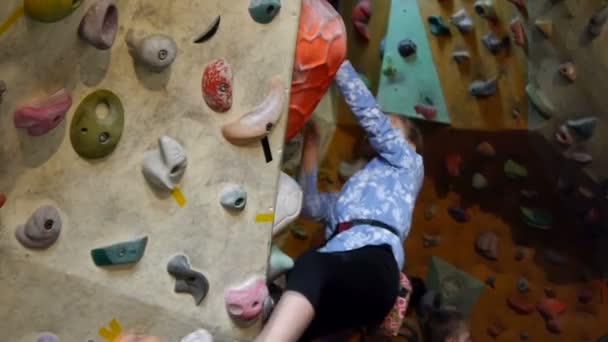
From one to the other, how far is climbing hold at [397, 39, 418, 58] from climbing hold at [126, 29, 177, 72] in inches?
44.9

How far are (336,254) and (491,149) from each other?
887 millimetres

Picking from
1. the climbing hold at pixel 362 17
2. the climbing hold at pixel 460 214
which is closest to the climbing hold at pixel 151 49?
the climbing hold at pixel 362 17

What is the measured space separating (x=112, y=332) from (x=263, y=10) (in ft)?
2.31

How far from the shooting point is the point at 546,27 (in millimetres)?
2281

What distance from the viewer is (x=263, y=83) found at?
1.73 metres

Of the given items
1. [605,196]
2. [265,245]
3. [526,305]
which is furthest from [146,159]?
[526,305]

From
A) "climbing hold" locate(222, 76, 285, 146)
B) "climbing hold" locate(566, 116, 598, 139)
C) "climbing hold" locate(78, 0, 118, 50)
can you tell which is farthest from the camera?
"climbing hold" locate(566, 116, 598, 139)

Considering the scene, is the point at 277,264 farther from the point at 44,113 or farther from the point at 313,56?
the point at 44,113

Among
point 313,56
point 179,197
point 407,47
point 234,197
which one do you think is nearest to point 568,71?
point 407,47

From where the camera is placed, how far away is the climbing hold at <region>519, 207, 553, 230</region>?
105 inches

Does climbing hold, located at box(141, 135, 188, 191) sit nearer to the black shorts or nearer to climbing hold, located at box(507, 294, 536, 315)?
the black shorts

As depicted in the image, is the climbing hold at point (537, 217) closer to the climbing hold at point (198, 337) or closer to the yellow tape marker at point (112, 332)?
the climbing hold at point (198, 337)

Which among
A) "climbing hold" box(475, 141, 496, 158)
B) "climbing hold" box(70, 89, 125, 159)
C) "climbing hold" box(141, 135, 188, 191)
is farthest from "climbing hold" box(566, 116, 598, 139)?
"climbing hold" box(70, 89, 125, 159)

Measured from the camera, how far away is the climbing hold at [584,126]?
227 cm
